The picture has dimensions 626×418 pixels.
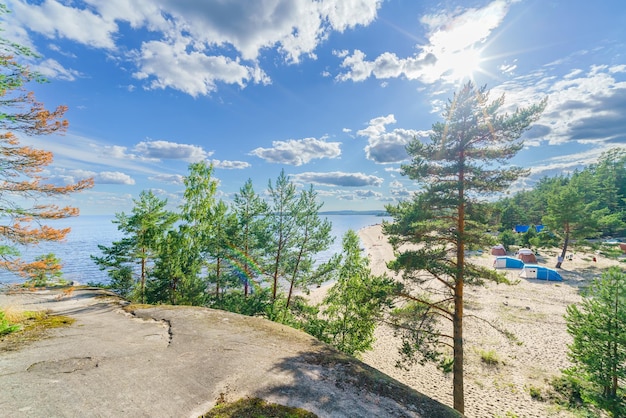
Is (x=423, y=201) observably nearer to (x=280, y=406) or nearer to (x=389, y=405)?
(x=389, y=405)

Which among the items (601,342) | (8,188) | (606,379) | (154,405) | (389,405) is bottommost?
(606,379)

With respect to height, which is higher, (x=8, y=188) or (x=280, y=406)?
(x=8, y=188)

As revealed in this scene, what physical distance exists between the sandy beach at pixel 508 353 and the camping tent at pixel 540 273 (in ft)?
3.28

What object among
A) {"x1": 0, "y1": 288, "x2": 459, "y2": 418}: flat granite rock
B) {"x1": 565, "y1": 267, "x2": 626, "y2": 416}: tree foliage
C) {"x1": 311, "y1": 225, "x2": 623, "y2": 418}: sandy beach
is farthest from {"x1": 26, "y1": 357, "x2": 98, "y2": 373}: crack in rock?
{"x1": 565, "y1": 267, "x2": 626, "y2": 416}: tree foliage

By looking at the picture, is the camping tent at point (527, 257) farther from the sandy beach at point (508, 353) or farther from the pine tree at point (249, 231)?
the pine tree at point (249, 231)

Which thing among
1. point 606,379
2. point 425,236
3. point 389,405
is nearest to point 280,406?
point 389,405

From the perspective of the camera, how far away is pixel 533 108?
31.1 feet

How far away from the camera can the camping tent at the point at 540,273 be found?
107ft

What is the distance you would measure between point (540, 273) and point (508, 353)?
2177cm

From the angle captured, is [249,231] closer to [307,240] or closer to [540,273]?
[307,240]

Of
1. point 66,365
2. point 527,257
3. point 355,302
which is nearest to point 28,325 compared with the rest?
point 66,365

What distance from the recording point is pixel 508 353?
18.2 m

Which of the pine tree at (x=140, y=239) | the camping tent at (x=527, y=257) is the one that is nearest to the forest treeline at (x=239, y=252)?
the pine tree at (x=140, y=239)

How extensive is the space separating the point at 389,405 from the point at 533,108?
1075 centimetres
